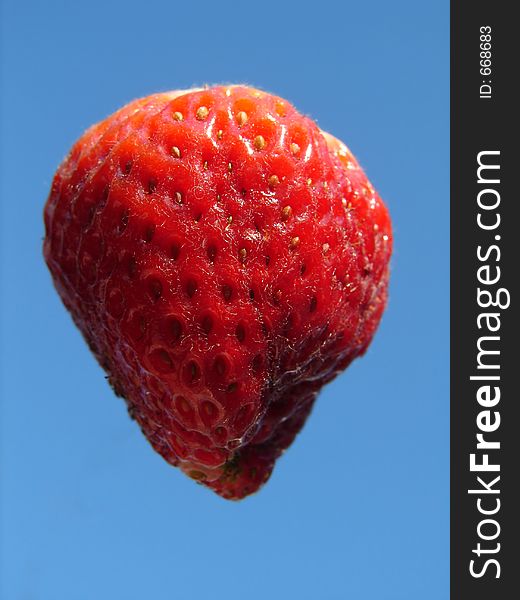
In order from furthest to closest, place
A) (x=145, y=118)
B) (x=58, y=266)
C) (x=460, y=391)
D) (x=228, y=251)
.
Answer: (x=460, y=391) → (x=58, y=266) → (x=145, y=118) → (x=228, y=251)

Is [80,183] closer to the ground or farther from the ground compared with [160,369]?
farther from the ground

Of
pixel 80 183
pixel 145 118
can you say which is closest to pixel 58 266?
pixel 80 183

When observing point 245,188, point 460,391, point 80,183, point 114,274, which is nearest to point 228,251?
point 245,188

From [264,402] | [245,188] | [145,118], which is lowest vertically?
[264,402]

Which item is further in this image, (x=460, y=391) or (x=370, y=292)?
(x=460, y=391)

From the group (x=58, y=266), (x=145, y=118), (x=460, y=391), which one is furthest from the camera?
(x=460, y=391)

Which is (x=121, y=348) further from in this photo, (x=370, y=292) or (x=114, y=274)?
(x=370, y=292)
